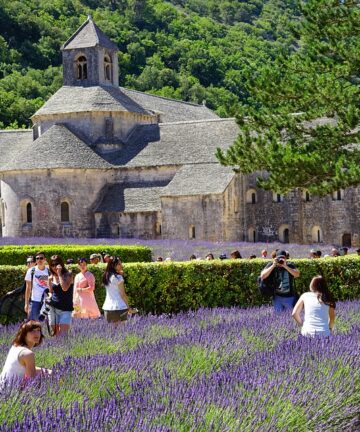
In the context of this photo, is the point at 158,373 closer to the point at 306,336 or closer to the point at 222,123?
the point at 306,336

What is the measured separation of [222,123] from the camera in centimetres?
6375

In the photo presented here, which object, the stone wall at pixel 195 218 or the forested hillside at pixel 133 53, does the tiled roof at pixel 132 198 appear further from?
the forested hillside at pixel 133 53

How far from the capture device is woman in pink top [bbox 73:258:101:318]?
17.7 metres

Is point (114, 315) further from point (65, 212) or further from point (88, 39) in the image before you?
point (88, 39)

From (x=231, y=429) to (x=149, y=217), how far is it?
2007 inches

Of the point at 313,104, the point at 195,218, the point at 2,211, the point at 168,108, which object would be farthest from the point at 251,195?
the point at 313,104

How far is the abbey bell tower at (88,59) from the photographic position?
67.9m

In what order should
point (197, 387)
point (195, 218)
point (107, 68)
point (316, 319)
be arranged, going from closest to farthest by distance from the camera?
point (197, 387) < point (316, 319) < point (195, 218) < point (107, 68)

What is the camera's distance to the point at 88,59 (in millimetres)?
68062

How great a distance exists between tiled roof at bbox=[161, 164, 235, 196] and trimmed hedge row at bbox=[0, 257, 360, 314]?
110ft

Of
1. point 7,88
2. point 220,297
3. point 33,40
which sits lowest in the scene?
point 220,297

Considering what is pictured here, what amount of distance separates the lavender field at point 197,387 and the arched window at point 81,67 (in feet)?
187

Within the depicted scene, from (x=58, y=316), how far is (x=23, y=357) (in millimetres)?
6107

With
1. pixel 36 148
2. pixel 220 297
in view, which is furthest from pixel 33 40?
pixel 220 297
